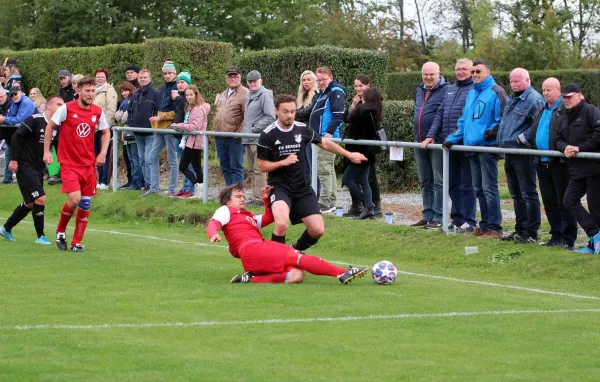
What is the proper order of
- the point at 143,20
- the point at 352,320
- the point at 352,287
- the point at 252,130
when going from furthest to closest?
the point at 143,20
the point at 252,130
the point at 352,287
the point at 352,320

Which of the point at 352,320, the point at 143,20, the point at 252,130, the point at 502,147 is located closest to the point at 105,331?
the point at 352,320

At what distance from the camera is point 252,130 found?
731 inches

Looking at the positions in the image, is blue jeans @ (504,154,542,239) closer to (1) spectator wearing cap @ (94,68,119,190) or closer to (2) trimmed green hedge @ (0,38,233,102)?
(1) spectator wearing cap @ (94,68,119,190)

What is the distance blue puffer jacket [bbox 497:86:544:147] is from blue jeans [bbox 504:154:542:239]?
232mm

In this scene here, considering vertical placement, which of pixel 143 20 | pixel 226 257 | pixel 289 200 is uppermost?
pixel 143 20

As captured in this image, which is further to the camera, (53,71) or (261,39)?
(261,39)

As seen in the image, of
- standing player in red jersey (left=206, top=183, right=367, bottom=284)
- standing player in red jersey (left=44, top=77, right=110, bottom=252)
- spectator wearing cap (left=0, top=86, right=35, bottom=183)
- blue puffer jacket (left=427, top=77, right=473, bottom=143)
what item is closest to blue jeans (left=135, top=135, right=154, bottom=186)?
spectator wearing cap (left=0, top=86, right=35, bottom=183)

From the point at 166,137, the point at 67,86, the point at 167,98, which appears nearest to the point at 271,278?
the point at 166,137

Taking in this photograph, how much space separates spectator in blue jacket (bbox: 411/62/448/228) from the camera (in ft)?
51.3

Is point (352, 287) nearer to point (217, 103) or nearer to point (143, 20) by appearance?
point (217, 103)

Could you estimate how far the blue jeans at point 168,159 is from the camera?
2028cm

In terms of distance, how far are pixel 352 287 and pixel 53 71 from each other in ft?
62.5

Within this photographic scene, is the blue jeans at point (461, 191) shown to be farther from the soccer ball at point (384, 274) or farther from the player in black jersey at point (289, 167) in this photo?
the soccer ball at point (384, 274)

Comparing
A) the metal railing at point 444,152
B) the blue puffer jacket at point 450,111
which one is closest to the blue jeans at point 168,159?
the metal railing at point 444,152
